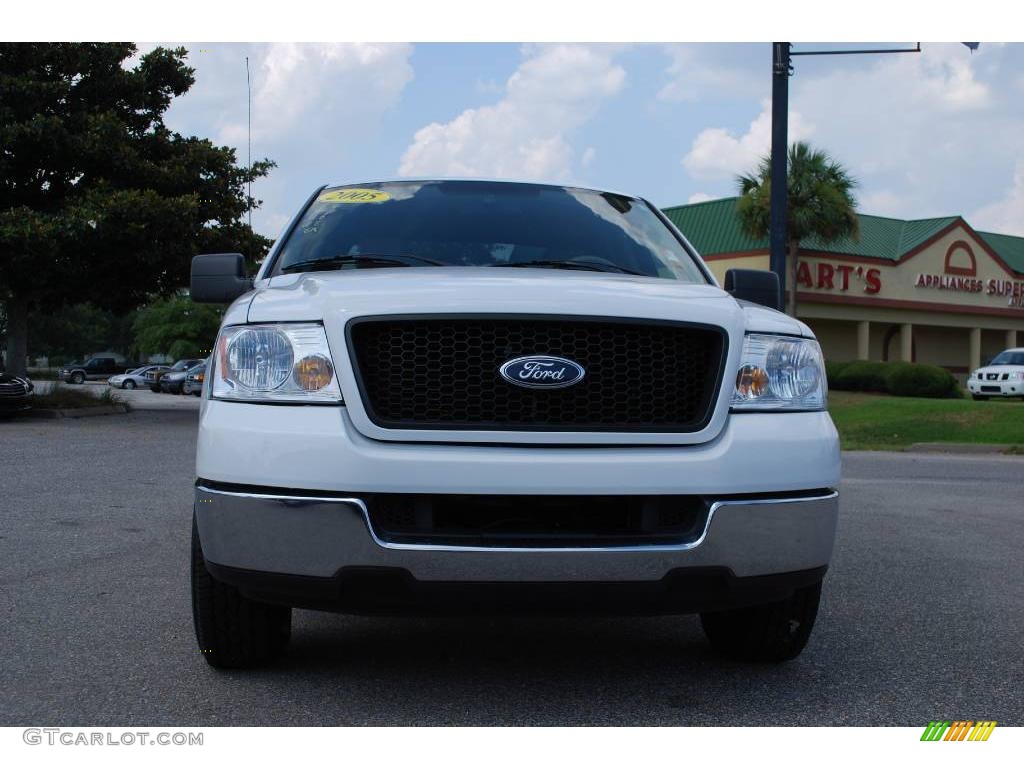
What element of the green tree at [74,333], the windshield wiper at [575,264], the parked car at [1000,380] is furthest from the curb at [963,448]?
the green tree at [74,333]

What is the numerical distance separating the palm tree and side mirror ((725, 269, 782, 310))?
29.9 meters

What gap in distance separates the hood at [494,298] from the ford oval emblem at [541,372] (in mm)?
142

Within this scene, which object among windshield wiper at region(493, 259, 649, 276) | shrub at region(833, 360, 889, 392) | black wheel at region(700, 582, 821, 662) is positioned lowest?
shrub at region(833, 360, 889, 392)

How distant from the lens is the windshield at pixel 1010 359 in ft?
96.1

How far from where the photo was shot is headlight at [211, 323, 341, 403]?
130 inches

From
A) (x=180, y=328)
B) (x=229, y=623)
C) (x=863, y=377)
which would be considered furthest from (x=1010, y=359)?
(x=180, y=328)

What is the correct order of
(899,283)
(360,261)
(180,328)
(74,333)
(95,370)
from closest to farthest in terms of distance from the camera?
(360,261) < (899,283) < (180,328) < (95,370) < (74,333)

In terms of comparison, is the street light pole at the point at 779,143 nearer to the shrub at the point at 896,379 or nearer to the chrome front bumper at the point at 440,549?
the chrome front bumper at the point at 440,549

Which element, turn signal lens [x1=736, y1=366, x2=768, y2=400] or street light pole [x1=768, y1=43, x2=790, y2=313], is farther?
street light pole [x1=768, y1=43, x2=790, y2=313]

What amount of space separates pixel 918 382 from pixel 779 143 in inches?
609

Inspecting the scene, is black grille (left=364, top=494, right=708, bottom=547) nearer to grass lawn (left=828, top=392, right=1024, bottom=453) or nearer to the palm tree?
grass lawn (left=828, top=392, right=1024, bottom=453)

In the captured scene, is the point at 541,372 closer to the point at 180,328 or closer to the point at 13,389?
the point at 13,389

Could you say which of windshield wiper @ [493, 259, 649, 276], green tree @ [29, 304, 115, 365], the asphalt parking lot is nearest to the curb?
the asphalt parking lot

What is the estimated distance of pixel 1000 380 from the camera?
1101 inches
